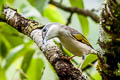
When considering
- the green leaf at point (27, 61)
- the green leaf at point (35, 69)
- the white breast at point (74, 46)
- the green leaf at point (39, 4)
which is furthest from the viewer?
the green leaf at point (27, 61)

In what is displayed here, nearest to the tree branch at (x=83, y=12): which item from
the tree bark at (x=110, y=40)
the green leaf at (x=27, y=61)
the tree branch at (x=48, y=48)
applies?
the green leaf at (x=27, y=61)

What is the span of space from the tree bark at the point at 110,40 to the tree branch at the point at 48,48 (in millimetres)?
187

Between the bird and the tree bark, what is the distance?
48 cm

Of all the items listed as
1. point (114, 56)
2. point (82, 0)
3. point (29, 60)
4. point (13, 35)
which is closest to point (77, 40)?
point (82, 0)

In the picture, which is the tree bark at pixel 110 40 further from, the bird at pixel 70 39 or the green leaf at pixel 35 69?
the green leaf at pixel 35 69

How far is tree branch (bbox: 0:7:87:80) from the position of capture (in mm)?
1146

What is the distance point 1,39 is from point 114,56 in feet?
5.43

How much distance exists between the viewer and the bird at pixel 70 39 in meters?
1.44

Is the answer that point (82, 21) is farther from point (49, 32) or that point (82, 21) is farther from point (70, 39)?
point (49, 32)

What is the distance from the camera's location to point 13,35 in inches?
100

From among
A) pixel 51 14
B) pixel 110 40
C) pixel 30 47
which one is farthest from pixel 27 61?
pixel 110 40

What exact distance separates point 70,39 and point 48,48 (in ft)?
1.09

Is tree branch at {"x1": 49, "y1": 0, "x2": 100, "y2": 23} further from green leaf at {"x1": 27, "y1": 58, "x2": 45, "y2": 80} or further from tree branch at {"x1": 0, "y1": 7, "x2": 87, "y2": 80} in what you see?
tree branch at {"x1": 0, "y1": 7, "x2": 87, "y2": 80}

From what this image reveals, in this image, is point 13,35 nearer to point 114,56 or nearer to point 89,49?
point 89,49
